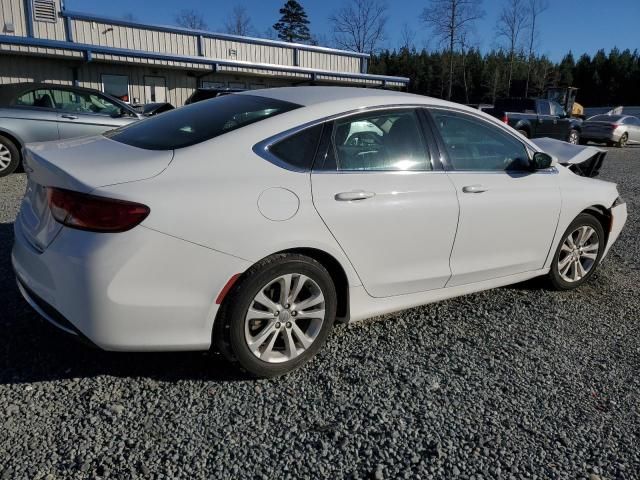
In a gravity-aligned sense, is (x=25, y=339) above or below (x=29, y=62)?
below

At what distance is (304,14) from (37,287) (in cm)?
6589

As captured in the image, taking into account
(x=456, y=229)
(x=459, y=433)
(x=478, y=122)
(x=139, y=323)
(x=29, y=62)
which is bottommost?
(x=459, y=433)

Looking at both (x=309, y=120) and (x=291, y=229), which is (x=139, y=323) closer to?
(x=291, y=229)

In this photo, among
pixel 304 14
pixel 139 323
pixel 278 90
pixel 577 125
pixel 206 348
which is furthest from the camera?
pixel 304 14

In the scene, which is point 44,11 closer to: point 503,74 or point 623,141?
point 623,141

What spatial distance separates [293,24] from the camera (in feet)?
204

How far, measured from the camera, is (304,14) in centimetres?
6281

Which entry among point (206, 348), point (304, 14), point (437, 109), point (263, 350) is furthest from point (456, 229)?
point (304, 14)

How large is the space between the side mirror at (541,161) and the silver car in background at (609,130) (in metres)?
20.4

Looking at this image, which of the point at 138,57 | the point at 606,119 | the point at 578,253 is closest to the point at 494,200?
the point at 578,253

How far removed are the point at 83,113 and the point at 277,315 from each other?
7888mm

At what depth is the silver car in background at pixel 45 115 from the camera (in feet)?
27.6

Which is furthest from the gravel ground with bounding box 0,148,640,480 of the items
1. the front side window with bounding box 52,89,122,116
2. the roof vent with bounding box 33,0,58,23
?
the roof vent with bounding box 33,0,58,23

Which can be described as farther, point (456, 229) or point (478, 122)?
point (478, 122)
